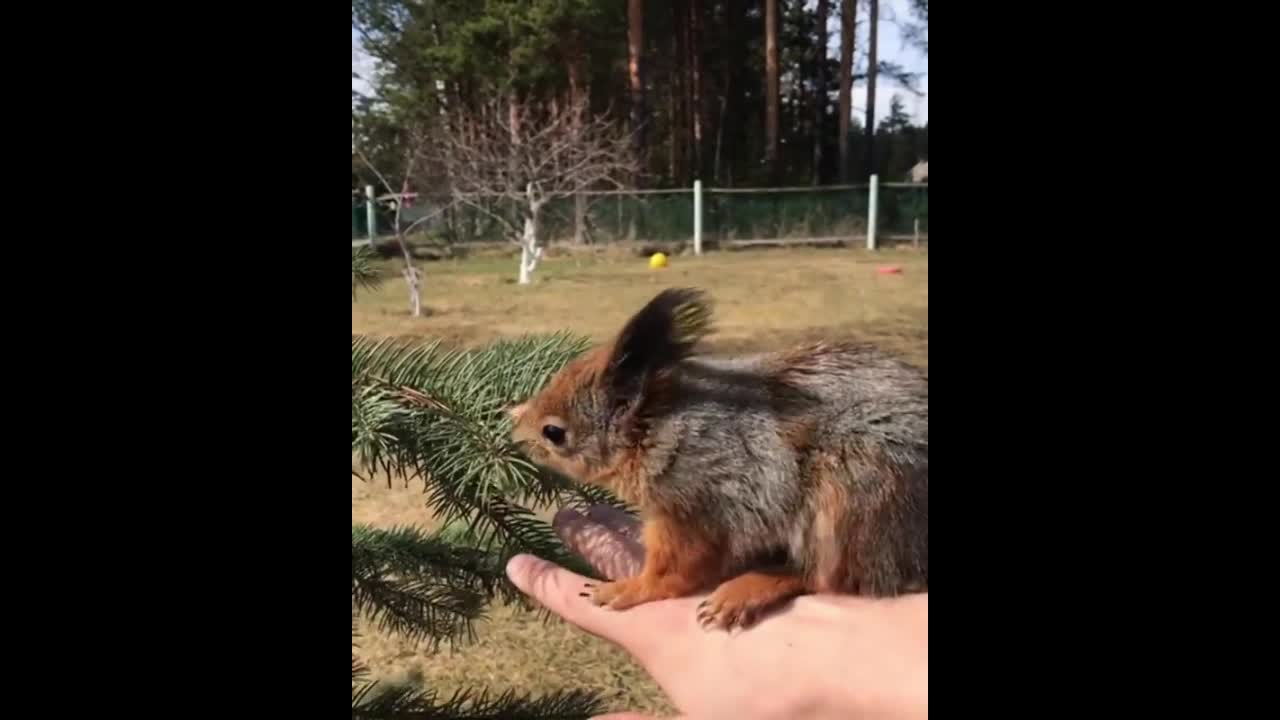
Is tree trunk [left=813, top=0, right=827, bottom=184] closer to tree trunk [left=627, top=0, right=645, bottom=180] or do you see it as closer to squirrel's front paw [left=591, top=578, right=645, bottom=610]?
tree trunk [left=627, top=0, right=645, bottom=180]

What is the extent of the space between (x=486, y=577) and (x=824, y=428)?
0.53 m

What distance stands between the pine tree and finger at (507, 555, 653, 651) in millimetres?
43

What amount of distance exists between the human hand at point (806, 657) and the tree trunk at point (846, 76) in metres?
0.41

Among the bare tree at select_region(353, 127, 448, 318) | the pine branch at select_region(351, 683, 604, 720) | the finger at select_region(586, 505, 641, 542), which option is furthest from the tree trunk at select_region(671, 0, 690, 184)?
the pine branch at select_region(351, 683, 604, 720)

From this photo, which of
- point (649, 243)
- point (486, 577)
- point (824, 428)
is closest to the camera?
point (824, 428)

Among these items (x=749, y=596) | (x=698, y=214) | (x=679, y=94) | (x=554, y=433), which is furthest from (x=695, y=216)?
(x=749, y=596)

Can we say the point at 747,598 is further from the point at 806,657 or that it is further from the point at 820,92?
the point at 820,92

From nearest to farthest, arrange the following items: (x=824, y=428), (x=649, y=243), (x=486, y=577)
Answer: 1. (x=824, y=428)
2. (x=649, y=243)
3. (x=486, y=577)

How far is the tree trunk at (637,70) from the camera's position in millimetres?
792

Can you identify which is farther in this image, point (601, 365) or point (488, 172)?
point (488, 172)

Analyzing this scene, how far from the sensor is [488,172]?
0.83 metres

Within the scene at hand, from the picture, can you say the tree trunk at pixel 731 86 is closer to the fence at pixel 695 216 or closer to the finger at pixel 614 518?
the fence at pixel 695 216
